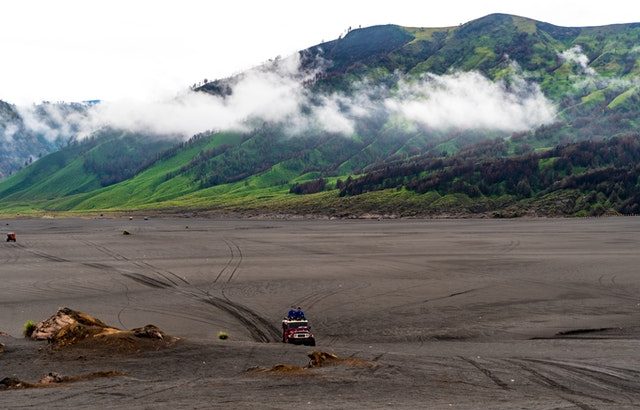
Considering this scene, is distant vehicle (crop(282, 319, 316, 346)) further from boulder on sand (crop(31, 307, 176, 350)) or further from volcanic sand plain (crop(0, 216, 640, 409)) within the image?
boulder on sand (crop(31, 307, 176, 350))

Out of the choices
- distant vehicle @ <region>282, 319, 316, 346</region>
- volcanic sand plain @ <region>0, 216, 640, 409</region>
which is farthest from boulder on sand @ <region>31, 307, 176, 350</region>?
distant vehicle @ <region>282, 319, 316, 346</region>

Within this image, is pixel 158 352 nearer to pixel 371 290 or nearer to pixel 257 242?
pixel 371 290

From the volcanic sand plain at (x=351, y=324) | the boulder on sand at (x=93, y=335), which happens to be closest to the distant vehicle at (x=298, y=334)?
the volcanic sand plain at (x=351, y=324)

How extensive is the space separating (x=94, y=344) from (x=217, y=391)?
35.0 feet

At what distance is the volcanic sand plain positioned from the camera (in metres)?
23.1

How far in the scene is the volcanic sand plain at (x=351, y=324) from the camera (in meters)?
23.1

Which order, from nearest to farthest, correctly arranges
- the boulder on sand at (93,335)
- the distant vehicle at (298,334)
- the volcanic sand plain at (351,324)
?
the volcanic sand plain at (351,324), the boulder on sand at (93,335), the distant vehicle at (298,334)

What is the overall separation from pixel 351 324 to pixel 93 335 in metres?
16.2

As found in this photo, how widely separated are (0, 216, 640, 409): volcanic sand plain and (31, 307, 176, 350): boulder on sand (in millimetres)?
849

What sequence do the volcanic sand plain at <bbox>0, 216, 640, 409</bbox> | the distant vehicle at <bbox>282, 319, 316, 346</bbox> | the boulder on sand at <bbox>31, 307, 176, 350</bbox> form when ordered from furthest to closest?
the distant vehicle at <bbox>282, 319, 316, 346</bbox>, the boulder on sand at <bbox>31, 307, 176, 350</bbox>, the volcanic sand plain at <bbox>0, 216, 640, 409</bbox>

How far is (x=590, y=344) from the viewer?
3297 centimetres

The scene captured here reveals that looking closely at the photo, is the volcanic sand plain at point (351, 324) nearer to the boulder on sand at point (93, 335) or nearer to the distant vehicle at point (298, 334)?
the boulder on sand at point (93, 335)

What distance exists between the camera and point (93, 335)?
31438 millimetres

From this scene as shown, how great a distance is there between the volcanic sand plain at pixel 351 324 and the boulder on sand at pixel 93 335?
2.79ft
